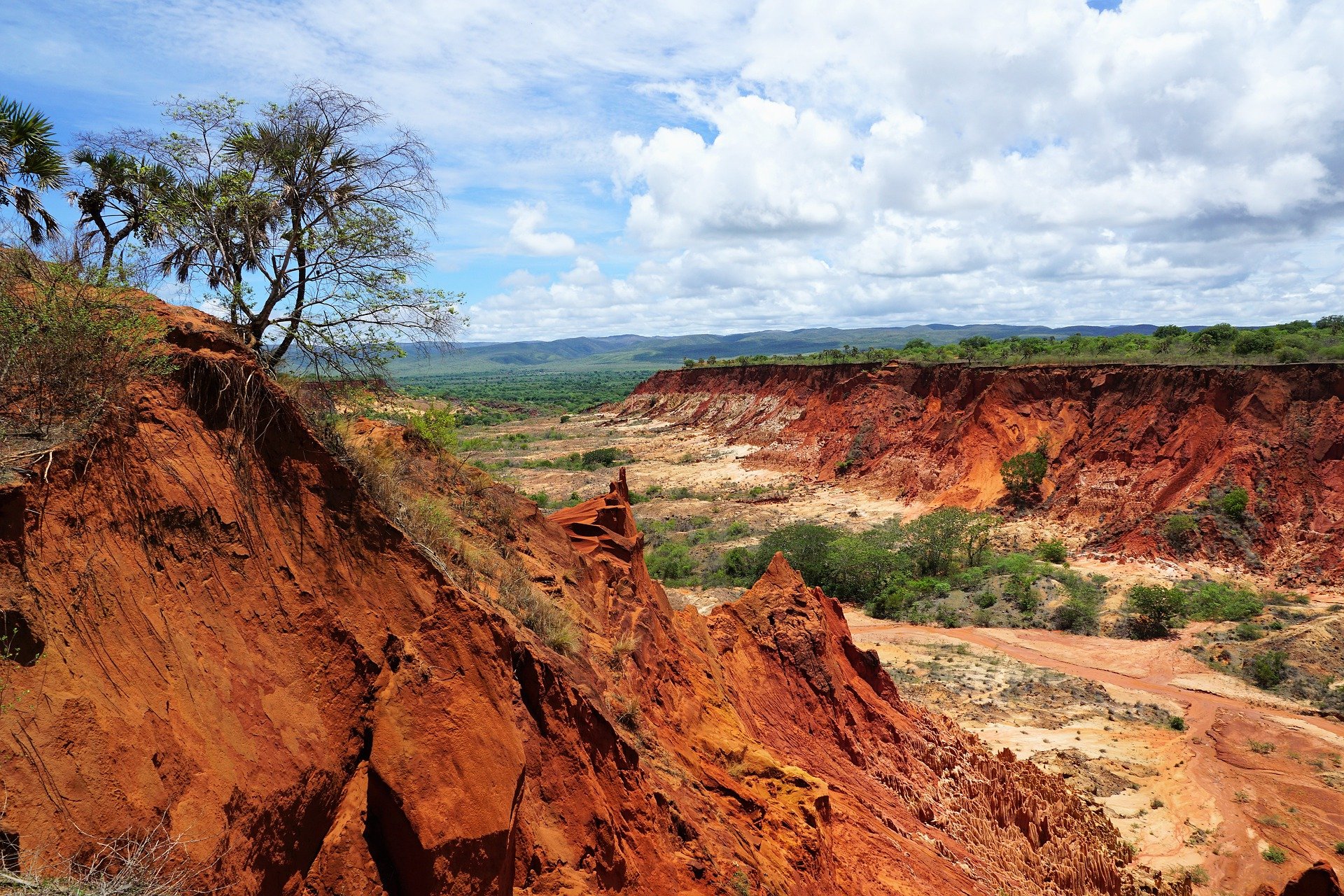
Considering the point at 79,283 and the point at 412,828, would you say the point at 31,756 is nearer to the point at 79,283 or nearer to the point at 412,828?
the point at 412,828

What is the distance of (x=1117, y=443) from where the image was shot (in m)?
35.8

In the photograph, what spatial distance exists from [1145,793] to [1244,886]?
8.89ft

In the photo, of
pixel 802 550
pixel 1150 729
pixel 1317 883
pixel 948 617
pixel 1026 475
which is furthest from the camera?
pixel 1026 475

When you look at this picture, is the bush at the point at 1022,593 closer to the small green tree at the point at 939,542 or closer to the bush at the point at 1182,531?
the small green tree at the point at 939,542

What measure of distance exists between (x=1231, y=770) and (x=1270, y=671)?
6.65m

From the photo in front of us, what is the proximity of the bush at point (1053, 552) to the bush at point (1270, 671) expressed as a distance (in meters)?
10.4

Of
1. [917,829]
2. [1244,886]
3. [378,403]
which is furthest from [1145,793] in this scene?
[378,403]

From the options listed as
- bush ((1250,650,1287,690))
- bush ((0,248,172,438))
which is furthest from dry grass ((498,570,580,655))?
bush ((1250,650,1287,690))

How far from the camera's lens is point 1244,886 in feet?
37.1

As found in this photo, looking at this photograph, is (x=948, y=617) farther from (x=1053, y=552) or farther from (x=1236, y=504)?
(x=1236, y=504)

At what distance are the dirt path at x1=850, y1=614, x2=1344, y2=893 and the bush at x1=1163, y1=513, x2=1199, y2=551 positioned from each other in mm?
8343

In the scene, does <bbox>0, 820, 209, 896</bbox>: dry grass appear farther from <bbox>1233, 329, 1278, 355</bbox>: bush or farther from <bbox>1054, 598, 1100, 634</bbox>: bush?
<bbox>1233, 329, 1278, 355</bbox>: bush

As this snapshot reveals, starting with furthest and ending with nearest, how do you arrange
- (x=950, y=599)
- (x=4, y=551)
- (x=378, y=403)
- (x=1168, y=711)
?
(x=950, y=599) < (x=1168, y=711) < (x=378, y=403) < (x=4, y=551)

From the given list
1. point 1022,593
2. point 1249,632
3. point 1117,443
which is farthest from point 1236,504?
point 1022,593
